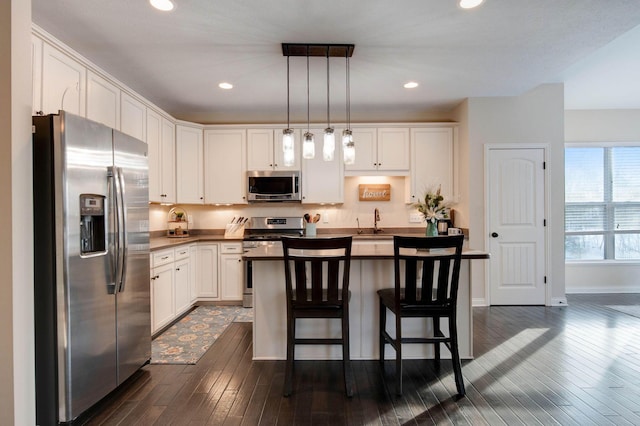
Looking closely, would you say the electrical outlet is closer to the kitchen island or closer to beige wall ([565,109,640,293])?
the kitchen island

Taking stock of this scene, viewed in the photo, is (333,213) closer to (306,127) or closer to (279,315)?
(306,127)

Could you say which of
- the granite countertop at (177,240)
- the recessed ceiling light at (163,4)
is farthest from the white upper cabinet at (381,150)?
the recessed ceiling light at (163,4)

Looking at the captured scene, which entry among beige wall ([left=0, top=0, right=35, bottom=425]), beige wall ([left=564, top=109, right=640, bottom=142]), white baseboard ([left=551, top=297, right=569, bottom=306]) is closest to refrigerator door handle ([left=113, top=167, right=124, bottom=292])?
beige wall ([left=0, top=0, right=35, bottom=425])

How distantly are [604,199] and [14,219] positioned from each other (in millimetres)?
7008

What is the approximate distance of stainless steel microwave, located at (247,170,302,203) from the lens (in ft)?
15.3

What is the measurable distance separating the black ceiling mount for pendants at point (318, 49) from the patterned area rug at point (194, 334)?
9.19 ft

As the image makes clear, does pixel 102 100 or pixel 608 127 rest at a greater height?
pixel 608 127

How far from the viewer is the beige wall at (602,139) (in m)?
5.05

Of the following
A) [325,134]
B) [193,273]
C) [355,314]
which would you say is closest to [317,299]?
[355,314]

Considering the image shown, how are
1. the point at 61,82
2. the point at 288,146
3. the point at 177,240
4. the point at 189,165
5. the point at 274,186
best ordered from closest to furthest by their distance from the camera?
the point at 61,82
the point at 288,146
the point at 177,240
the point at 189,165
the point at 274,186

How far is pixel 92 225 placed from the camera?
2.12 m

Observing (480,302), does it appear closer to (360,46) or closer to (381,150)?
(381,150)

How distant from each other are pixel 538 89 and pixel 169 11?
14.7 feet

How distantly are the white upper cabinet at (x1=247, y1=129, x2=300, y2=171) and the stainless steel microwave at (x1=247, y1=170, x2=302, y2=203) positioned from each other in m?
0.11
